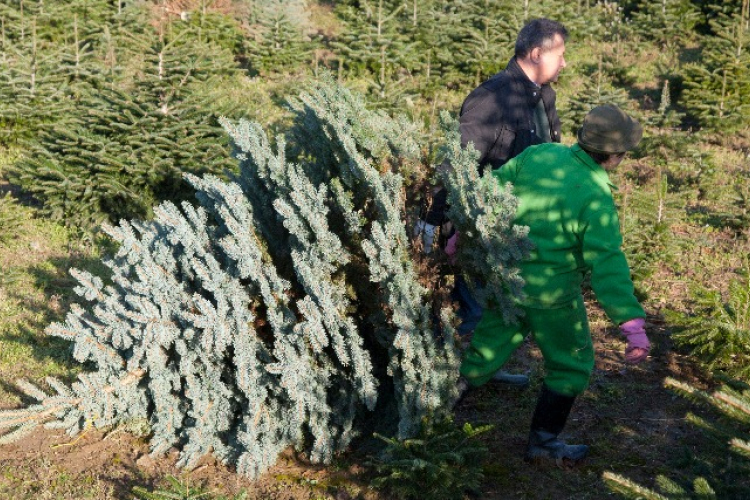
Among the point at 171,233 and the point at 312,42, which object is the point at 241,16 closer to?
the point at 312,42

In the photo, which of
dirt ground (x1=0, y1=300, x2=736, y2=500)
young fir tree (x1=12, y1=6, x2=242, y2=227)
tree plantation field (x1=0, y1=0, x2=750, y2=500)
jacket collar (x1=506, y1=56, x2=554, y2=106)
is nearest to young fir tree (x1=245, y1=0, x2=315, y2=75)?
young fir tree (x1=12, y1=6, x2=242, y2=227)

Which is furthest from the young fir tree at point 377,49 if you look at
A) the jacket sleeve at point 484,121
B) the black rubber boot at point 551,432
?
the black rubber boot at point 551,432

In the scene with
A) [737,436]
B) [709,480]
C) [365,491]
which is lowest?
[365,491]

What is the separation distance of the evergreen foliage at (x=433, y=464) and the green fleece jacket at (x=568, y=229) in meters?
0.74

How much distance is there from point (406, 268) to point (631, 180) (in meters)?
5.30

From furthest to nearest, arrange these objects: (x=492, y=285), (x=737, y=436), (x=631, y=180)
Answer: (x=631, y=180) < (x=492, y=285) < (x=737, y=436)

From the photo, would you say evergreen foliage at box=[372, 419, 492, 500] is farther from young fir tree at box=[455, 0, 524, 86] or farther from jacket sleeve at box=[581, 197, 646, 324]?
young fir tree at box=[455, 0, 524, 86]

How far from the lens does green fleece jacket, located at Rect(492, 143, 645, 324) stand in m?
3.60

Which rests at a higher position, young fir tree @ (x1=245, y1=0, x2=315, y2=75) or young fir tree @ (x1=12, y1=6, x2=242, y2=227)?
young fir tree @ (x1=245, y1=0, x2=315, y2=75)

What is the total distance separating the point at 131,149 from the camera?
6711 millimetres

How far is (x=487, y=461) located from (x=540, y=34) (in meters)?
2.40

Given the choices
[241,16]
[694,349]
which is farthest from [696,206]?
[241,16]

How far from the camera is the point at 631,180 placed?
326 inches

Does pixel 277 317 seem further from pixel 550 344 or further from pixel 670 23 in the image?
pixel 670 23
